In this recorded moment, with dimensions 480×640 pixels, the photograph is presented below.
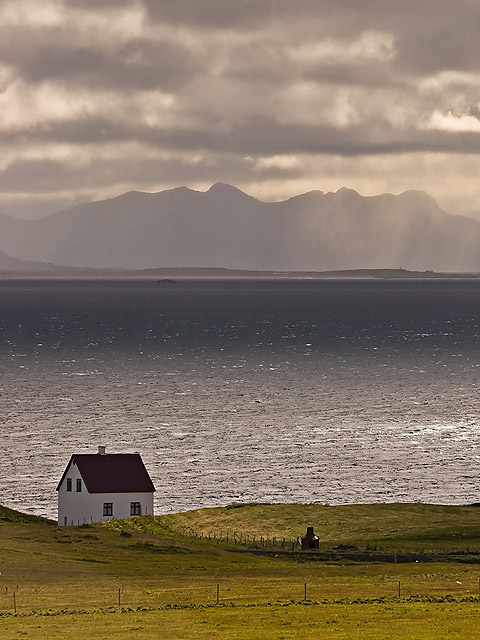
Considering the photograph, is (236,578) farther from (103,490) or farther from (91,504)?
(91,504)

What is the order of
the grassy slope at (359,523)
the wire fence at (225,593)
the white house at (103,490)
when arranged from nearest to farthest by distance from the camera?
the wire fence at (225,593), the grassy slope at (359,523), the white house at (103,490)

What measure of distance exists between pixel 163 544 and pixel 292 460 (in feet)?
164

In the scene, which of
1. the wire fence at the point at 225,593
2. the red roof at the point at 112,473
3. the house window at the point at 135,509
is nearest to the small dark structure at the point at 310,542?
the wire fence at the point at 225,593

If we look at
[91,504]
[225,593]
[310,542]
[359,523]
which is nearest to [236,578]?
[225,593]

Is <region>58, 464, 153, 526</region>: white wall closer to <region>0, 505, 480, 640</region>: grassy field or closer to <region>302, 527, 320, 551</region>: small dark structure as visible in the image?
<region>0, 505, 480, 640</region>: grassy field

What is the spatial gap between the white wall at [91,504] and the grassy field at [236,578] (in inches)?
79.2

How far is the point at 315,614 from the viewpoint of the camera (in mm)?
55625

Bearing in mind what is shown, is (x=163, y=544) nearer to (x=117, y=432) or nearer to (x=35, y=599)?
(x=35, y=599)

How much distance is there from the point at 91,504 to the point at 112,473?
2970 millimetres

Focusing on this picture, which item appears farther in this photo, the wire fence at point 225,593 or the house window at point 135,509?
the house window at point 135,509

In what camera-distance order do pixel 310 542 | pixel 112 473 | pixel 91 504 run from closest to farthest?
pixel 310 542
pixel 91 504
pixel 112 473

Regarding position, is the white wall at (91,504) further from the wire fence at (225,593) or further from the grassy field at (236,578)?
the wire fence at (225,593)

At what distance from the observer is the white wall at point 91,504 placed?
304 feet

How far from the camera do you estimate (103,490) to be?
304ft
